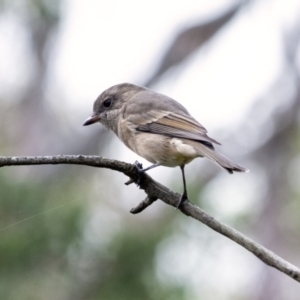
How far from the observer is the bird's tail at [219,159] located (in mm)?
3018

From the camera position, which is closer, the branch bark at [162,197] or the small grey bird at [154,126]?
the branch bark at [162,197]

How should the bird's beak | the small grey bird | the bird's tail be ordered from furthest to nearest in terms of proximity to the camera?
1. the bird's beak
2. the small grey bird
3. the bird's tail

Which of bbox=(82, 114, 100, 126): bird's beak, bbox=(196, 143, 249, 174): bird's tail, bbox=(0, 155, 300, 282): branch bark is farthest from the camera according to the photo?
bbox=(82, 114, 100, 126): bird's beak

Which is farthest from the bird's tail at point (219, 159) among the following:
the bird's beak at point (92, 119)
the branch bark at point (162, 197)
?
the bird's beak at point (92, 119)

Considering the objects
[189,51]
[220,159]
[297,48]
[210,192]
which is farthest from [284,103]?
[220,159]

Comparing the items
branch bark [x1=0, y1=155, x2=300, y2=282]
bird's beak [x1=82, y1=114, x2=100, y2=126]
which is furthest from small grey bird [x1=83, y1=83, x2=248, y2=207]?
branch bark [x1=0, y1=155, x2=300, y2=282]

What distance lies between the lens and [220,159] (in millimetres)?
3221

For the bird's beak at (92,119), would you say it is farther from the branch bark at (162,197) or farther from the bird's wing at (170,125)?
the branch bark at (162,197)

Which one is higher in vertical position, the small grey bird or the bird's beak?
the small grey bird

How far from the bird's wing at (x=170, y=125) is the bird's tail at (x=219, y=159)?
0.11 metres

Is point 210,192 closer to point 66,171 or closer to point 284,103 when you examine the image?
point 66,171

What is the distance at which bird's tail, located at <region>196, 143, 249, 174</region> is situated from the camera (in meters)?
3.02

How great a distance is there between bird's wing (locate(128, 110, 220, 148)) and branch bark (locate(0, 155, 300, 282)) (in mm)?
1004

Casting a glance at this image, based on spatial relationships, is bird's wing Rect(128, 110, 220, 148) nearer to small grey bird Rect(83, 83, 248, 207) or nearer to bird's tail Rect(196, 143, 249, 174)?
small grey bird Rect(83, 83, 248, 207)
